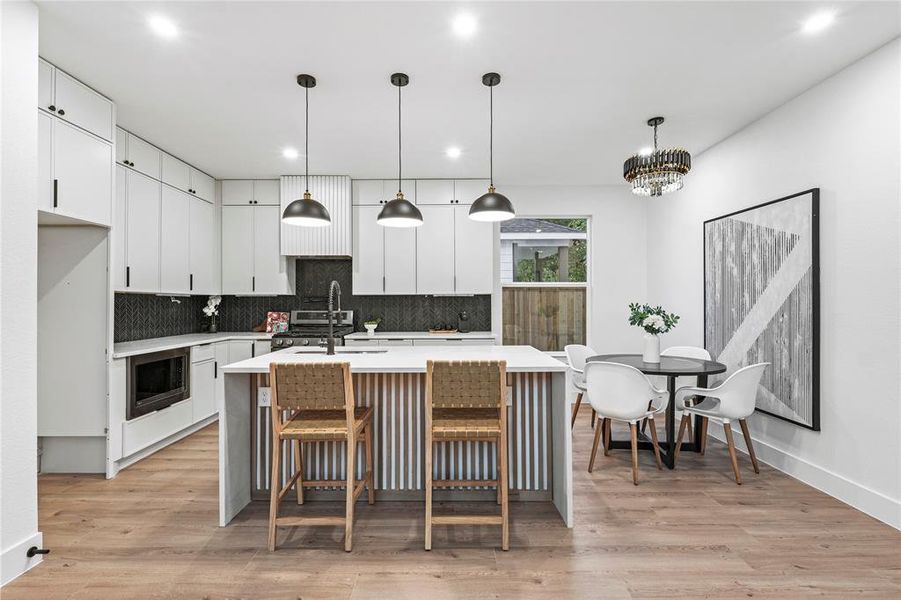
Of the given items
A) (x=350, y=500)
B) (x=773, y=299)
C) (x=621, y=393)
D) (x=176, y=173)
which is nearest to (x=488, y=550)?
(x=350, y=500)

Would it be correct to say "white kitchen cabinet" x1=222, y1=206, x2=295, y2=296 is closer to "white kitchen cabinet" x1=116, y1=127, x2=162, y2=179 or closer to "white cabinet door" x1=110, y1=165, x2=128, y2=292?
"white kitchen cabinet" x1=116, y1=127, x2=162, y2=179

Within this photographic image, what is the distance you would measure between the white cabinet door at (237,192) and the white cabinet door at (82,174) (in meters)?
2.00

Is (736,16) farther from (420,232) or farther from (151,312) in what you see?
(151,312)

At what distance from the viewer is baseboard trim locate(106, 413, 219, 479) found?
127 inches

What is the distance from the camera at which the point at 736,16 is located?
2.26 m

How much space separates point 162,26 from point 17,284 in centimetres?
151

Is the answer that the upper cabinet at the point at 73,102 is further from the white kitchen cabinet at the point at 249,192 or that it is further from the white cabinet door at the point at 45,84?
the white kitchen cabinet at the point at 249,192

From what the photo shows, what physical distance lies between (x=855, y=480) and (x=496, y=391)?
2.47m

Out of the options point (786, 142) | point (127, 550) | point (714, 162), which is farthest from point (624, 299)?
point (127, 550)

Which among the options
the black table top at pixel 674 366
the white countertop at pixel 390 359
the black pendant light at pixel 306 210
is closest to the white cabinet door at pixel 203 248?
the white countertop at pixel 390 359

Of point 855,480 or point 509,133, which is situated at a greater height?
point 509,133

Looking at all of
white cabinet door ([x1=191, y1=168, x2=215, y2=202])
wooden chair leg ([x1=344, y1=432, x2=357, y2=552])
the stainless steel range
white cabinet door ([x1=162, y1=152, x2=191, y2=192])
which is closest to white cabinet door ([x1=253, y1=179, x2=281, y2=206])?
white cabinet door ([x1=191, y1=168, x2=215, y2=202])

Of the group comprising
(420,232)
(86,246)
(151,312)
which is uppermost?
(420,232)

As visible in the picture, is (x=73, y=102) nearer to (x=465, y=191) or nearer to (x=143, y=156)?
(x=143, y=156)
